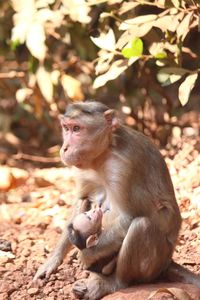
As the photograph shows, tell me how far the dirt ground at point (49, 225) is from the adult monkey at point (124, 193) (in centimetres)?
19

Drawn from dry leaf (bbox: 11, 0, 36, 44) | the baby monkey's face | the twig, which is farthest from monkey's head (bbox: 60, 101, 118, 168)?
the twig

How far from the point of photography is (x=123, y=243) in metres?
5.60

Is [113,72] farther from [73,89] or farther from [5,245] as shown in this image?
[73,89]

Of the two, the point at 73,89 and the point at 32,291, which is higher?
the point at 73,89

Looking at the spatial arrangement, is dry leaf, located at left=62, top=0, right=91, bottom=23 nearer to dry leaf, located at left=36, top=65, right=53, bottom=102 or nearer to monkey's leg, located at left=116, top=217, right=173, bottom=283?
dry leaf, located at left=36, top=65, right=53, bottom=102

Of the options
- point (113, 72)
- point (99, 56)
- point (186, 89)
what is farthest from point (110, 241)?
point (99, 56)

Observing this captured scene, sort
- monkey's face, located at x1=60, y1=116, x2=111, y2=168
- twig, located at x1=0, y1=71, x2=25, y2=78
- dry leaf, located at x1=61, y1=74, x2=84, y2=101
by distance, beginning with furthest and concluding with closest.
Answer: twig, located at x1=0, y1=71, x2=25, y2=78 → dry leaf, located at x1=61, y1=74, x2=84, y2=101 → monkey's face, located at x1=60, y1=116, x2=111, y2=168

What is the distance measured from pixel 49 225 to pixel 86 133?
215 centimetres

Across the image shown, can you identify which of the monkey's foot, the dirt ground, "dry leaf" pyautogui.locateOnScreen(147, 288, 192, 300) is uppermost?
"dry leaf" pyautogui.locateOnScreen(147, 288, 192, 300)

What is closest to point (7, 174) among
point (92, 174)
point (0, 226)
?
point (0, 226)

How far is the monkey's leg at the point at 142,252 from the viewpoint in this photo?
5.56m

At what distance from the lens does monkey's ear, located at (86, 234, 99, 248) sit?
559 cm

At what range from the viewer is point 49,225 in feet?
25.5

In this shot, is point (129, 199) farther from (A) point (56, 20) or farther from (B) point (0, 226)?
(A) point (56, 20)
